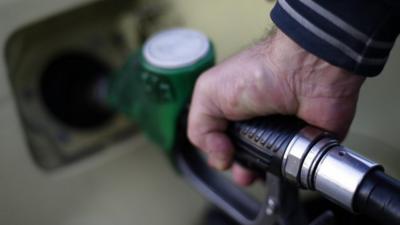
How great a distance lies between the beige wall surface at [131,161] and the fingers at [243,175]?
118 mm

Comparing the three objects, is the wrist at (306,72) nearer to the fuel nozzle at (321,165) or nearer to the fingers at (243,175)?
the fuel nozzle at (321,165)

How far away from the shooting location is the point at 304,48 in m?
0.51

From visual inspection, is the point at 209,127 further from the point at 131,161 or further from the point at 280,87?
the point at 131,161

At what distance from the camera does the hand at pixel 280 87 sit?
53 centimetres

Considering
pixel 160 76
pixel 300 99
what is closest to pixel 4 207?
pixel 160 76

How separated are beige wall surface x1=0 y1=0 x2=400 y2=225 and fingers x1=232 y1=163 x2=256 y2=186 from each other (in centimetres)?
12

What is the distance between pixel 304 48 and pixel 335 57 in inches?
→ 1.0

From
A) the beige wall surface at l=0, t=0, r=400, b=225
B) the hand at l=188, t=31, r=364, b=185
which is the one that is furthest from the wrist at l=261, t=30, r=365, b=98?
the beige wall surface at l=0, t=0, r=400, b=225

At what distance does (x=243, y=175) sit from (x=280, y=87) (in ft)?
0.70

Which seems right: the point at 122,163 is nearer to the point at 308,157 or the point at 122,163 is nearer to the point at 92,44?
the point at 92,44

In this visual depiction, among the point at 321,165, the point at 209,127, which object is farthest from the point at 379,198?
the point at 209,127

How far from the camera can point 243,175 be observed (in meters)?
0.74

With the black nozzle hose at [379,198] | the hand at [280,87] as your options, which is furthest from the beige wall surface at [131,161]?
the black nozzle hose at [379,198]

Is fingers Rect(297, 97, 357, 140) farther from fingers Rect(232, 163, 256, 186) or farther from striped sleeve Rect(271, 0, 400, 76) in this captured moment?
fingers Rect(232, 163, 256, 186)
